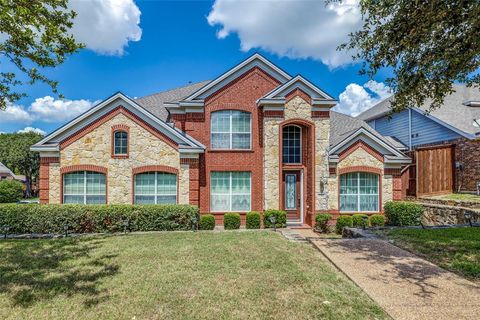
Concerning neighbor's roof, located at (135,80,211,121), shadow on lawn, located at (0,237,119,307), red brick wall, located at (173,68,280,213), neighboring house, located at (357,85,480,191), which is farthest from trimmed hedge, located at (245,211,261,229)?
neighboring house, located at (357,85,480,191)

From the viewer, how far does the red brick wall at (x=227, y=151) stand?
15344 mm

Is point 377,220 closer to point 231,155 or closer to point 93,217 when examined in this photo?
point 231,155

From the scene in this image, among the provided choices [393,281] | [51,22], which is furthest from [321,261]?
[51,22]

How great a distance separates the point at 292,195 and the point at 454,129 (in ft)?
40.6

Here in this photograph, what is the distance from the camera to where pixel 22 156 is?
50219mm

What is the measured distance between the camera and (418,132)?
23.3 m

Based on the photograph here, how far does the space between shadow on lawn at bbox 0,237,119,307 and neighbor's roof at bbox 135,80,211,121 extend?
990 centimetres

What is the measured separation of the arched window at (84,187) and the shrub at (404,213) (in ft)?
47.6

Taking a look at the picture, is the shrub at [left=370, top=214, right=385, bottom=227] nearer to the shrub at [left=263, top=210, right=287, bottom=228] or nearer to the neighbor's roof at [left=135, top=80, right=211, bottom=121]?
the shrub at [left=263, top=210, right=287, bottom=228]

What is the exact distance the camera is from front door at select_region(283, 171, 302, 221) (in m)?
16.2

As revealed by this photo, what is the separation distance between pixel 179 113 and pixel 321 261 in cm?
1136

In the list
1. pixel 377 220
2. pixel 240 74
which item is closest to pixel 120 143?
pixel 240 74

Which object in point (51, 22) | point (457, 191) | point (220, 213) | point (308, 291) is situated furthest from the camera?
point (457, 191)

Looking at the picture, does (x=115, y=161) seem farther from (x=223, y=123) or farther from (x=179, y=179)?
(x=223, y=123)
